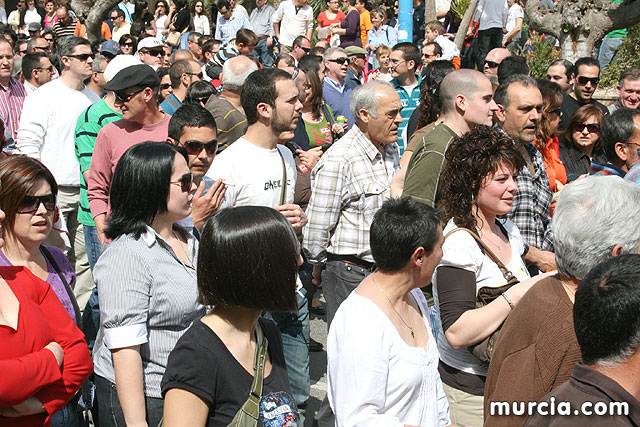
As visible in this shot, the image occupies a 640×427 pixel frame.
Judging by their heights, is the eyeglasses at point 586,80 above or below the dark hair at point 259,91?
below

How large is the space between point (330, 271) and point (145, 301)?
2.04 meters

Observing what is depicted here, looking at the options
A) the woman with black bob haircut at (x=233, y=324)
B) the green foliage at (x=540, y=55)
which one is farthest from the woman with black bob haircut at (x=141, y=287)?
the green foliage at (x=540, y=55)

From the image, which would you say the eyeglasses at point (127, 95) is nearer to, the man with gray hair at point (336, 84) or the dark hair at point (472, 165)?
the dark hair at point (472, 165)

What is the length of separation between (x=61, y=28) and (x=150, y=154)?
14411mm

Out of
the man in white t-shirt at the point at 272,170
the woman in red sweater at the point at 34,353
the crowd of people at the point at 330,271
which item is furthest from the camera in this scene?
the man in white t-shirt at the point at 272,170

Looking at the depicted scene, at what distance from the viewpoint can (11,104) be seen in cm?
742

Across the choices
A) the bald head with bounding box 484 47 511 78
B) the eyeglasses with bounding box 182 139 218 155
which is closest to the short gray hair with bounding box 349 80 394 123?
the eyeglasses with bounding box 182 139 218 155

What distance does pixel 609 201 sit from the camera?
2621 mm

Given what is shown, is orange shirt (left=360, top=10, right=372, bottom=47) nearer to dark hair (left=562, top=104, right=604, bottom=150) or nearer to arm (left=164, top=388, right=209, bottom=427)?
dark hair (left=562, top=104, right=604, bottom=150)

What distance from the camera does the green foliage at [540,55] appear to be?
508 inches

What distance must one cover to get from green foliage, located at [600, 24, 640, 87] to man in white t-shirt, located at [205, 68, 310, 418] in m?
9.34

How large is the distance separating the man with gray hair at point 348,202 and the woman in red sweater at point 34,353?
2097mm

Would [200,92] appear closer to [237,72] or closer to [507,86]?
[237,72]

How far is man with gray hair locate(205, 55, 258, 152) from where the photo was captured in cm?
604
